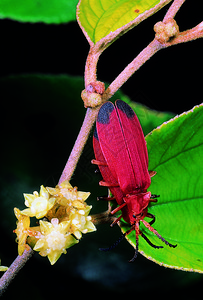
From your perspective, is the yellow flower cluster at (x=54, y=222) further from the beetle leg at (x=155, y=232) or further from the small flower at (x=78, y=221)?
the beetle leg at (x=155, y=232)

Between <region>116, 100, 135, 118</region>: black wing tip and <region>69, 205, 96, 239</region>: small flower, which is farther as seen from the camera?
<region>116, 100, 135, 118</region>: black wing tip

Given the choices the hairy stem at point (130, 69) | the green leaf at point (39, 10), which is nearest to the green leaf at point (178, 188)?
the hairy stem at point (130, 69)

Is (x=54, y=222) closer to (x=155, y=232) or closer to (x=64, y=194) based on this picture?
(x=64, y=194)

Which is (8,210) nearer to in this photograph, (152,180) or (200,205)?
(152,180)

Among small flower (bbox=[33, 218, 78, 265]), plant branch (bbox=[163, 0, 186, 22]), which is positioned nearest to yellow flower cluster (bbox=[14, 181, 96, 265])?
small flower (bbox=[33, 218, 78, 265])

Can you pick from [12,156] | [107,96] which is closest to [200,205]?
[107,96]

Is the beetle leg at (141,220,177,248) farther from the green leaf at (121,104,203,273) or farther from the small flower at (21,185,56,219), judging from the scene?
the small flower at (21,185,56,219)

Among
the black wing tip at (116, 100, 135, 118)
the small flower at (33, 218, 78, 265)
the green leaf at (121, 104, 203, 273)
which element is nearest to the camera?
the small flower at (33, 218, 78, 265)
